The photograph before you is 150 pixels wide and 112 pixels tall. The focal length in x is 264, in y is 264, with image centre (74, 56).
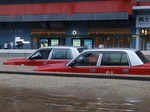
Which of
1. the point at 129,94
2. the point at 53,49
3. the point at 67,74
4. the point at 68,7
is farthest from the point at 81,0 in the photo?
the point at 129,94

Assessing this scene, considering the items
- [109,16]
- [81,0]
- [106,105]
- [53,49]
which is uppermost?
[81,0]

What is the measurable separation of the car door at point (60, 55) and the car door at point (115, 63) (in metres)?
2.81

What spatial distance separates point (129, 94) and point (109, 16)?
20716 millimetres

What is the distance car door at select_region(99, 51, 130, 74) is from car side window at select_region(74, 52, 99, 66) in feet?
0.74

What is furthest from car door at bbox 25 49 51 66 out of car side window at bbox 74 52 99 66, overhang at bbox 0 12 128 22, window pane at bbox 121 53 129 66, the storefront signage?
the storefront signage

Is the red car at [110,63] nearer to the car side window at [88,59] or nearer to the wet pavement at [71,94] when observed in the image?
the car side window at [88,59]

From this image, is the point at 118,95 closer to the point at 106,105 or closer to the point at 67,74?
the point at 106,105

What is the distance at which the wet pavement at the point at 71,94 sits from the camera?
209 inches

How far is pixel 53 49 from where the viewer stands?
Answer: 10445mm

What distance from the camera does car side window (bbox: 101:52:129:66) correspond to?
7375 mm

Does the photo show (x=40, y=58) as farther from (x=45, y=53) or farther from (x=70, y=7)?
(x=70, y=7)

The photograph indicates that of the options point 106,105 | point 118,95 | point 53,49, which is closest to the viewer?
point 106,105

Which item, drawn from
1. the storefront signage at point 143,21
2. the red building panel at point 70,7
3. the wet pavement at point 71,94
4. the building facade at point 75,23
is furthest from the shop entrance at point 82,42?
the wet pavement at point 71,94

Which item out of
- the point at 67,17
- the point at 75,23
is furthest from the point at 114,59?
the point at 75,23
